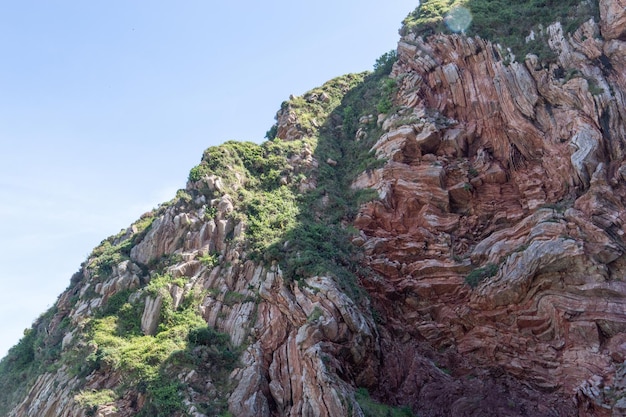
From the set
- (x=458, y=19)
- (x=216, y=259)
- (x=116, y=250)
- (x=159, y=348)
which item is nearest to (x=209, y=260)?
(x=216, y=259)

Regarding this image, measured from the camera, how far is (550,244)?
19.4 metres

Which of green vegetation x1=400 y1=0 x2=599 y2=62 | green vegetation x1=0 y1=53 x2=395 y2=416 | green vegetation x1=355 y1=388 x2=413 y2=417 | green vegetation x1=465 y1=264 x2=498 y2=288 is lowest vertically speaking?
green vegetation x1=355 y1=388 x2=413 y2=417

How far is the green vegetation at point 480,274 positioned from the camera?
821 inches

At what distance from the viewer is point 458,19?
3081cm

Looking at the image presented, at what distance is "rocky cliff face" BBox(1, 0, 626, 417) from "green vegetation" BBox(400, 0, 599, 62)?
0.80 m

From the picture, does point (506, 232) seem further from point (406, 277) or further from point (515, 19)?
point (515, 19)

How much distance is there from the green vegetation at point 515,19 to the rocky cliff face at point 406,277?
80 centimetres

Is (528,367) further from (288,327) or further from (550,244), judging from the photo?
(288,327)

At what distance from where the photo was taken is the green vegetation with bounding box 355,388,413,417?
16.8m

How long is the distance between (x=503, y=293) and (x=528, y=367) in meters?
3.00

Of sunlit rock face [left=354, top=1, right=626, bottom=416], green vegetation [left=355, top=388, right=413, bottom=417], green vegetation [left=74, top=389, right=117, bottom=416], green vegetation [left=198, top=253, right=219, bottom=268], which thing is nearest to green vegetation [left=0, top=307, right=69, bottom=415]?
green vegetation [left=74, top=389, right=117, bottom=416]

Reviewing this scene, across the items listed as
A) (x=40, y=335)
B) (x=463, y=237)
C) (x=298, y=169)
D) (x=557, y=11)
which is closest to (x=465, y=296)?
(x=463, y=237)

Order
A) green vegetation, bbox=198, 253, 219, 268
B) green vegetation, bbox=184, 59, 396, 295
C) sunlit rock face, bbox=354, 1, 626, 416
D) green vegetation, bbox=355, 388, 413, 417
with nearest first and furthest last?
green vegetation, bbox=355, 388, 413, 417, sunlit rock face, bbox=354, 1, 626, 416, green vegetation, bbox=184, 59, 396, 295, green vegetation, bbox=198, 253, 219, 268

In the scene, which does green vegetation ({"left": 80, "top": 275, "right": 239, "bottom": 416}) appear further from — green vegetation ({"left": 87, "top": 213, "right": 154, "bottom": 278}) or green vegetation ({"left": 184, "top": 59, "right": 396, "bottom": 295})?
green vegetation ({"left": 184, "top": 59, "right": 396, "bottom": 295})
